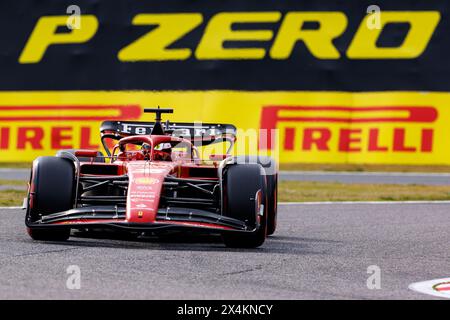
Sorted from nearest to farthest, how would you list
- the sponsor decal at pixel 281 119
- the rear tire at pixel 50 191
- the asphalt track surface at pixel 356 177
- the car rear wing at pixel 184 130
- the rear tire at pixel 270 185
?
1. the rear tire at pixel 50 191
2. the rear tire at pixel 270 185
3. the car rear wing at pixel 184 130
4. the sponsor decal at pixel 281 119
5. the asphalt track surface at pixel 356 177

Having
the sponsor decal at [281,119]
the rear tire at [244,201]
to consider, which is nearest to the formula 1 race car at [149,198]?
the rear tire at [244,201]

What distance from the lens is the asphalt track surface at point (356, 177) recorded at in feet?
70.3

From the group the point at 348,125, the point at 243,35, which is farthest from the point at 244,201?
the point at 243,35

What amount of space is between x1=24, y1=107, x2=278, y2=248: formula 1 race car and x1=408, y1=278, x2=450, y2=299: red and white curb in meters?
2.38

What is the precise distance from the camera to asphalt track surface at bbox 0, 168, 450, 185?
70.3ft

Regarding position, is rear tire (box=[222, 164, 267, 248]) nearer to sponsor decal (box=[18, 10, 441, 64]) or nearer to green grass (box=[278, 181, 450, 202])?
green grass (box=[278, 181, 450, 202])

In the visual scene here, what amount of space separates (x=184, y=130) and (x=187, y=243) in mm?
2160

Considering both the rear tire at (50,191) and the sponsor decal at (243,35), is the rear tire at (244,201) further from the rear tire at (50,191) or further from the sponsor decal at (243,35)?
the sponsor decal at (243,35)

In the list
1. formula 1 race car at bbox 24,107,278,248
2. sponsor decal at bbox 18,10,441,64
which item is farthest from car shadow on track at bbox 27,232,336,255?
sponsor decal at bbox 18,10,441,64

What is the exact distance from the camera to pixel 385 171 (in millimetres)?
23875

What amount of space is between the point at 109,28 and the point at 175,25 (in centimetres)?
128

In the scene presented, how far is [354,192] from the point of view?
62.4ft
